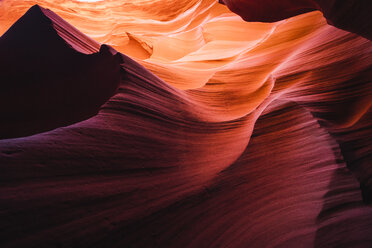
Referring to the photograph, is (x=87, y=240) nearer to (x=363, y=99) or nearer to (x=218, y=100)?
(x=218, y=100)

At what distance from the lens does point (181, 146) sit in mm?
1465

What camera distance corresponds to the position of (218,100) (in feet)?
6.93

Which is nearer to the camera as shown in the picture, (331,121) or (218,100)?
(331,121)

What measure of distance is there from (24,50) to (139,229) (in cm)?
161

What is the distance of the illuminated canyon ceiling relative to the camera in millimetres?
967

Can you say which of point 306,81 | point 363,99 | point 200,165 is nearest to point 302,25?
point 306,81

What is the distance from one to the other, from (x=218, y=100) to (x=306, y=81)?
752mm

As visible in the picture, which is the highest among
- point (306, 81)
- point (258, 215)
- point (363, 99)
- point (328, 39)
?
point (328, 39)

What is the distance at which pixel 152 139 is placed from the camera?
1.37 meters

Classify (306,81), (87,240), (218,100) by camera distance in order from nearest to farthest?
(87,240) < (306,81) < (218,100)

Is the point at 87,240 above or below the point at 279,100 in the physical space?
below

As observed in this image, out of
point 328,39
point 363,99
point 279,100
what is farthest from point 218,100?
point 328,39

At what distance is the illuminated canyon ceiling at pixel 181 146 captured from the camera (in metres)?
0.97

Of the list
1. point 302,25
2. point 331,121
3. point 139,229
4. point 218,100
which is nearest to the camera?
point 139,229
